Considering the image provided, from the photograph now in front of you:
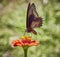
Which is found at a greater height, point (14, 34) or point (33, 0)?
point (33, 0)

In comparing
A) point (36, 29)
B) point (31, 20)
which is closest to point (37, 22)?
point (31, 20)

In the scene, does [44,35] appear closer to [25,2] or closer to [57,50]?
[57,50]

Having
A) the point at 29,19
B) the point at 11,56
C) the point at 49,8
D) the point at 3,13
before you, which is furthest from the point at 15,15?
the point at 29,19

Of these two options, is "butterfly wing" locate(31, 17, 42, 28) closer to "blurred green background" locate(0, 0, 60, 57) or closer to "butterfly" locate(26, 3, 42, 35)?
"butterfly" locate(26, 3, 42, 35)

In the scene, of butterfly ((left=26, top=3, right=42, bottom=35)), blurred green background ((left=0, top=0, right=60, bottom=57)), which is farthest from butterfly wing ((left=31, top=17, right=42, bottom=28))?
blurred green background ((left=0, top=0, right=60, bottom=57))

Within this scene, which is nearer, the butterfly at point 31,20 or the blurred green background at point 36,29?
the butterfly at point 31,20

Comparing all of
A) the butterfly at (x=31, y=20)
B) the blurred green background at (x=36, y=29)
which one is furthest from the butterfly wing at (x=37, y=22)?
the blurred green background at (x=36, y=29)

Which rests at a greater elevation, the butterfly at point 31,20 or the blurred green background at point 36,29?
the butterfly at point 31,20

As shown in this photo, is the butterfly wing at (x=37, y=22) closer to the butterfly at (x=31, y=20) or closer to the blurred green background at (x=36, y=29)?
the butterfly at (x=31, y=20)
